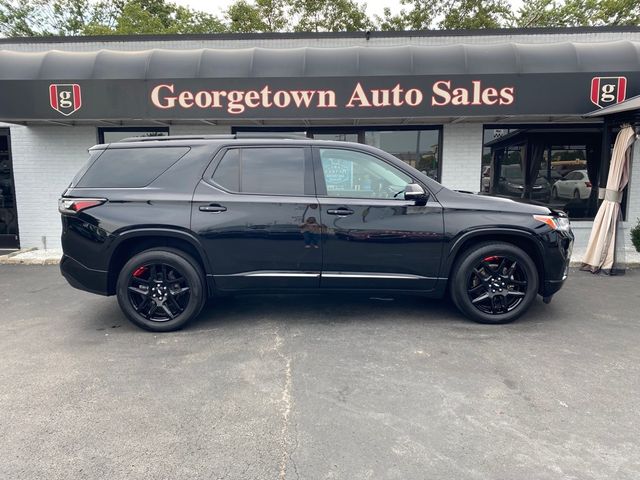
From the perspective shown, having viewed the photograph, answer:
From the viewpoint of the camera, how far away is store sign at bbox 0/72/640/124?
722cm

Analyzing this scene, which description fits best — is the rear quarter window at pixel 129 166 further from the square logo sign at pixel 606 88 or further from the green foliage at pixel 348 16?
the green foliage at pixel 348 16

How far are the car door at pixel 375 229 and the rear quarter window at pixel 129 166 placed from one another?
5.13 feet

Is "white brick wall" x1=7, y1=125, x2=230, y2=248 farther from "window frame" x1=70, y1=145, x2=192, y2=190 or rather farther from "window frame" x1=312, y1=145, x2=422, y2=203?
"window frame" x1=312, y1=145, x2=422, y2=203

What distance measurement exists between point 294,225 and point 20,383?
264 cm

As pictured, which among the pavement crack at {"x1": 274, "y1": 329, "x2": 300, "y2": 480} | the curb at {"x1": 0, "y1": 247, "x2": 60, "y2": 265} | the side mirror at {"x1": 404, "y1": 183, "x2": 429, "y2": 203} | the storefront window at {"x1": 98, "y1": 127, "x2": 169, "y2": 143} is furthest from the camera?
the storefront window at {"x1": 98, "y1": 127, "x2": 169, "y2": 143}

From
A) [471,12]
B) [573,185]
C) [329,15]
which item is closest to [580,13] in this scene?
[471,12]

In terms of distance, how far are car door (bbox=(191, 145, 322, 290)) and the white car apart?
6560 mm

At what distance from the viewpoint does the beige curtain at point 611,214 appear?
22.5ft

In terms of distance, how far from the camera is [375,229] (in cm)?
445

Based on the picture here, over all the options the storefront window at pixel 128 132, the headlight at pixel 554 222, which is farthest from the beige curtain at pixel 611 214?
the storefront window at pixel 128 132

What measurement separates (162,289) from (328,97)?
14.7 feet

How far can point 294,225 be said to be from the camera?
4.45m

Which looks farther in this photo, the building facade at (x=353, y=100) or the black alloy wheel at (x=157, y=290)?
the building facade at (x=353, y=100)

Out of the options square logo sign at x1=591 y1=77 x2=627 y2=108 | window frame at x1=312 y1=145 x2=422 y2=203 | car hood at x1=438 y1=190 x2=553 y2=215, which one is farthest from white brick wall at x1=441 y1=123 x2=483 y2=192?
window frame at x1=312 y1=145 x2=422 y2=203
